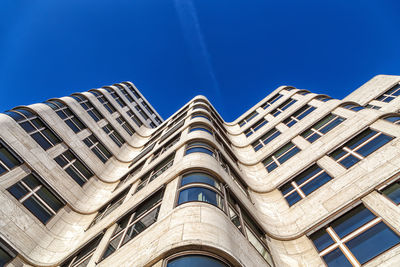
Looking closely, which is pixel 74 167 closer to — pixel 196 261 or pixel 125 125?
pixel 125 125

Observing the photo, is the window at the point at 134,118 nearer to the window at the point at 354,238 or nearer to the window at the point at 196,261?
the window at the point at 354,238

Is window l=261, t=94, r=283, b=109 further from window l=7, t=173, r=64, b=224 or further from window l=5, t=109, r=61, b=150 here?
window l=7, t=173, r=64, b=224

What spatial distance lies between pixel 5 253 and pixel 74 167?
7.83m

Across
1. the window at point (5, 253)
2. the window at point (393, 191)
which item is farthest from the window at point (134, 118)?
the window at point (393, 191)

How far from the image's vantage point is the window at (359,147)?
1190 centimetres

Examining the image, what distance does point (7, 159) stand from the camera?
13.4 m

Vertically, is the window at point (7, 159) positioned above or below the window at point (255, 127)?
below

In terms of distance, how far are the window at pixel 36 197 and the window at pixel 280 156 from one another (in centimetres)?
1434

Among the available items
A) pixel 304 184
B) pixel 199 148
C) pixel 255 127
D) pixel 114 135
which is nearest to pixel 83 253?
pixel 199 148

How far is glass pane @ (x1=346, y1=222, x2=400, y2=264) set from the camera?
24.6ft

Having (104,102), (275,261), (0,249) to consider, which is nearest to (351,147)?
(275,261)

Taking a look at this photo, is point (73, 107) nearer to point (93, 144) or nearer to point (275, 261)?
point (93, 144)

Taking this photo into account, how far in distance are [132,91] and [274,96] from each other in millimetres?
24154

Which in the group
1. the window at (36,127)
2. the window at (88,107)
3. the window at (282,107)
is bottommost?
the window at (36,127)
